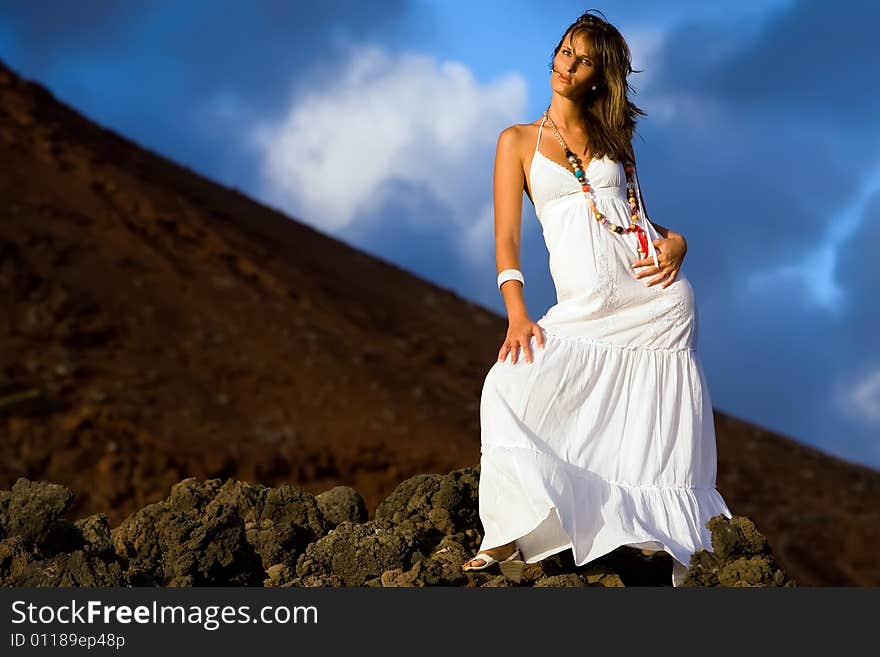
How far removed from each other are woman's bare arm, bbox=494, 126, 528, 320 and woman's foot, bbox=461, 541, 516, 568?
2.79ft

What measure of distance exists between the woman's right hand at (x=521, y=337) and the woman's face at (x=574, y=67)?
0.93 metres

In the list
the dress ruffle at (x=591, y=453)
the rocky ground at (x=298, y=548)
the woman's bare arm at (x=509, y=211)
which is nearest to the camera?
the dress ruffle at (x=591, y=453)

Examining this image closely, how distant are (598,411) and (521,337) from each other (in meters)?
0.41

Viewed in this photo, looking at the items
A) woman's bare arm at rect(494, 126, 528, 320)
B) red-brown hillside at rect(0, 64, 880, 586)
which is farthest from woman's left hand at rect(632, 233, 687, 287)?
red-brown hillside at rect(0, 64, 880, 586)

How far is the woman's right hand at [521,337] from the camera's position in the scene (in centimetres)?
425

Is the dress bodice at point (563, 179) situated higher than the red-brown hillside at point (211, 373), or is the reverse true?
the red-brown hillside at point (211, 373)

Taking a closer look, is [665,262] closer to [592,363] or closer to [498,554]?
[592,363]

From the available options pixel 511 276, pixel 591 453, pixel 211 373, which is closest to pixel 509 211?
pixel 511 276

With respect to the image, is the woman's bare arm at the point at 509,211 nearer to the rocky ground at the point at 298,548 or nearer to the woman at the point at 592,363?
the woman at the point at 592,363

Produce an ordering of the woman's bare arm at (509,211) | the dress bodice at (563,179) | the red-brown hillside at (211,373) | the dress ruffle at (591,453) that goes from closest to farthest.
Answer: the dress ruffle at (591,453)
the woman's bare arm at (509,211)
the dress bodice at (563,179)
the red-brown hillside at (211,373)

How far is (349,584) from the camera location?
4535mm

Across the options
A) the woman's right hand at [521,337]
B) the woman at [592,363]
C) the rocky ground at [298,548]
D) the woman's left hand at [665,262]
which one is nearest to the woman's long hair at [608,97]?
the woman at [592,363]

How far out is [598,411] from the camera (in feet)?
14.3

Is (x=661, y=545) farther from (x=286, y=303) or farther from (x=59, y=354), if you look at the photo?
Answer: (x=286, y=303)
